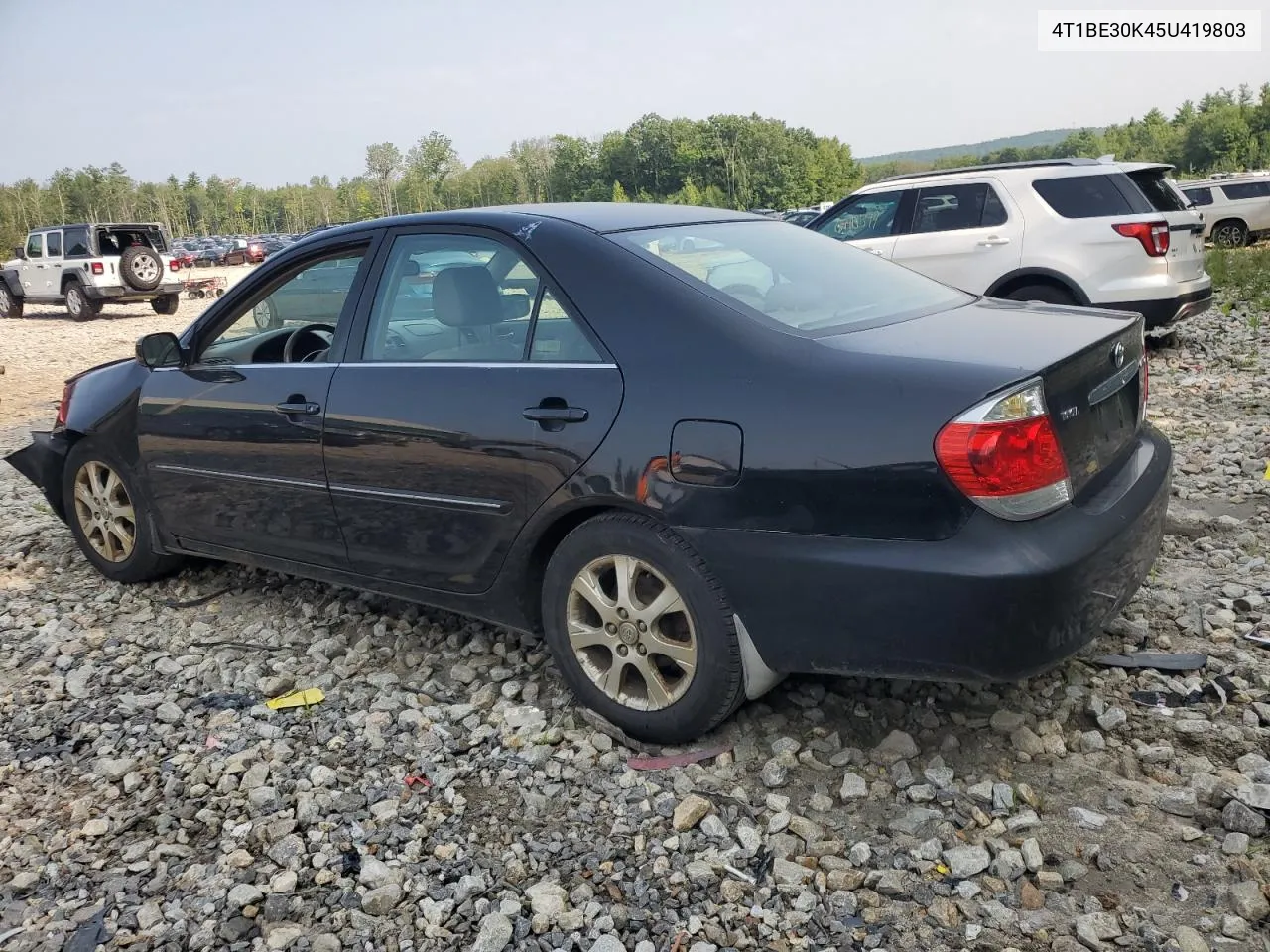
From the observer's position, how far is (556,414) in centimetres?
311

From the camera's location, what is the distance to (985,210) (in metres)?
9.20

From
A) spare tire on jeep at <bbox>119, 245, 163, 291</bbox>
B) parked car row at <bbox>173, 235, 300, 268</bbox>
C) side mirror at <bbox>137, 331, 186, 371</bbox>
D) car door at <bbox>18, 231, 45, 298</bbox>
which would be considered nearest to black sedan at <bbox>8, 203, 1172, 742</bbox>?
side mirror at <bbox>137, 331, 186, 371</bbox>

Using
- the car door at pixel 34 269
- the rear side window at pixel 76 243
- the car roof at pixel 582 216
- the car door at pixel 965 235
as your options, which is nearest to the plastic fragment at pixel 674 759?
the car roof at pixel 582 216

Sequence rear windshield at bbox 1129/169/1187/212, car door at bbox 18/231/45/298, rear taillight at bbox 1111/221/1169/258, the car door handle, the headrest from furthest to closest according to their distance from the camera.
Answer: car door at bbox 18/231/45/298
rear windshield at bbox 1129/169/1187/212
rear taillight at bbox 1111/221/1169/258
the headrest
the car door handle

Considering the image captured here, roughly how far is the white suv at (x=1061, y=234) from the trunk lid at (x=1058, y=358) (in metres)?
5.19

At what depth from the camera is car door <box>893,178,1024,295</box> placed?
903 centimetres

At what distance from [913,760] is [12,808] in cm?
265

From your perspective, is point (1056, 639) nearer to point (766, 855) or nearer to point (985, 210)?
point (766, 855)

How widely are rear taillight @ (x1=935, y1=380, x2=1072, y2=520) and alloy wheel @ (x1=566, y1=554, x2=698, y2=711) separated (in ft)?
2.83

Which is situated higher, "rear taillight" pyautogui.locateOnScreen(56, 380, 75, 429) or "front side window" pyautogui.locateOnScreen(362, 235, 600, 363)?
"front side window" pyautogui.locateOnScreen(362, 235, 600, 363)

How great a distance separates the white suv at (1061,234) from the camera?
8.55 meters

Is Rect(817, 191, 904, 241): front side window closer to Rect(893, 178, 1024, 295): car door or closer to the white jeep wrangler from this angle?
Rect(893, 178, 1024, 295): car door

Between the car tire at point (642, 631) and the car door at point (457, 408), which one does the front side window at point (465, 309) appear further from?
the car tire at point (642, 631)

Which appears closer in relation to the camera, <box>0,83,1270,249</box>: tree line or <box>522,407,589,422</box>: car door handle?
<box>522,407,589,422</box>: car door handle
